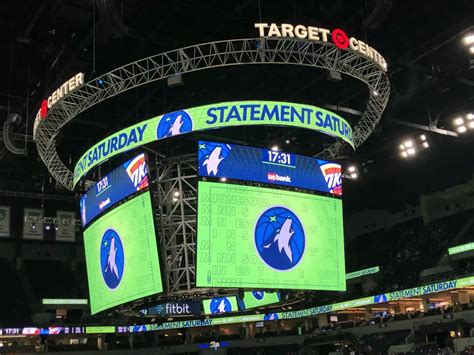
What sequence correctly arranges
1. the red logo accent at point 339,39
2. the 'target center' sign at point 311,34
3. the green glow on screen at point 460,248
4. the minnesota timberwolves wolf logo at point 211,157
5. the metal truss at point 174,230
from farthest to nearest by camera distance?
the green glow on screen at point 460,248 → the metal truss at point 174,230 → the minnesota timberwolves wolf logo at point 211,157 → the red logo accent at point 339,39 → the 'target center' sign at point 311,34

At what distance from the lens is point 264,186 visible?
15.5 meters

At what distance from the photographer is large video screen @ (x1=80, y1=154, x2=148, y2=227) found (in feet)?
51.0

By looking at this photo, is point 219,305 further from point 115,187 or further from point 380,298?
point 380,298

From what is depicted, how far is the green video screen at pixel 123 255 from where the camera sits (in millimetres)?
15352

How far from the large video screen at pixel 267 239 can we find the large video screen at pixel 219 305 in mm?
3861

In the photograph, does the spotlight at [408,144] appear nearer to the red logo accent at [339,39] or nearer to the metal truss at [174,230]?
the metal truss at [174,230]

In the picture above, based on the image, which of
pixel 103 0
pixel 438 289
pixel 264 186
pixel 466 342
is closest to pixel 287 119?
pixel 264 186

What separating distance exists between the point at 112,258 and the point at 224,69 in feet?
30.3

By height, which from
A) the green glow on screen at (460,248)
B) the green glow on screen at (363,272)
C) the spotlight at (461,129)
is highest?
the spotlight at (461,129)

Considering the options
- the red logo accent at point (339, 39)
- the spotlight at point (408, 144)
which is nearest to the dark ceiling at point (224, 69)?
the spotlight at point (408, 144)

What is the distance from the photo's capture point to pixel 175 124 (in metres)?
15.4

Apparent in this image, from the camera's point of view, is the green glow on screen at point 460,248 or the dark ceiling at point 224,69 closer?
the dark ceiling at point 224,69

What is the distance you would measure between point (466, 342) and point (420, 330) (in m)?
5.91

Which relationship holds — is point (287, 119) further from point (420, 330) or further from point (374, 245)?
point (374, 245)
